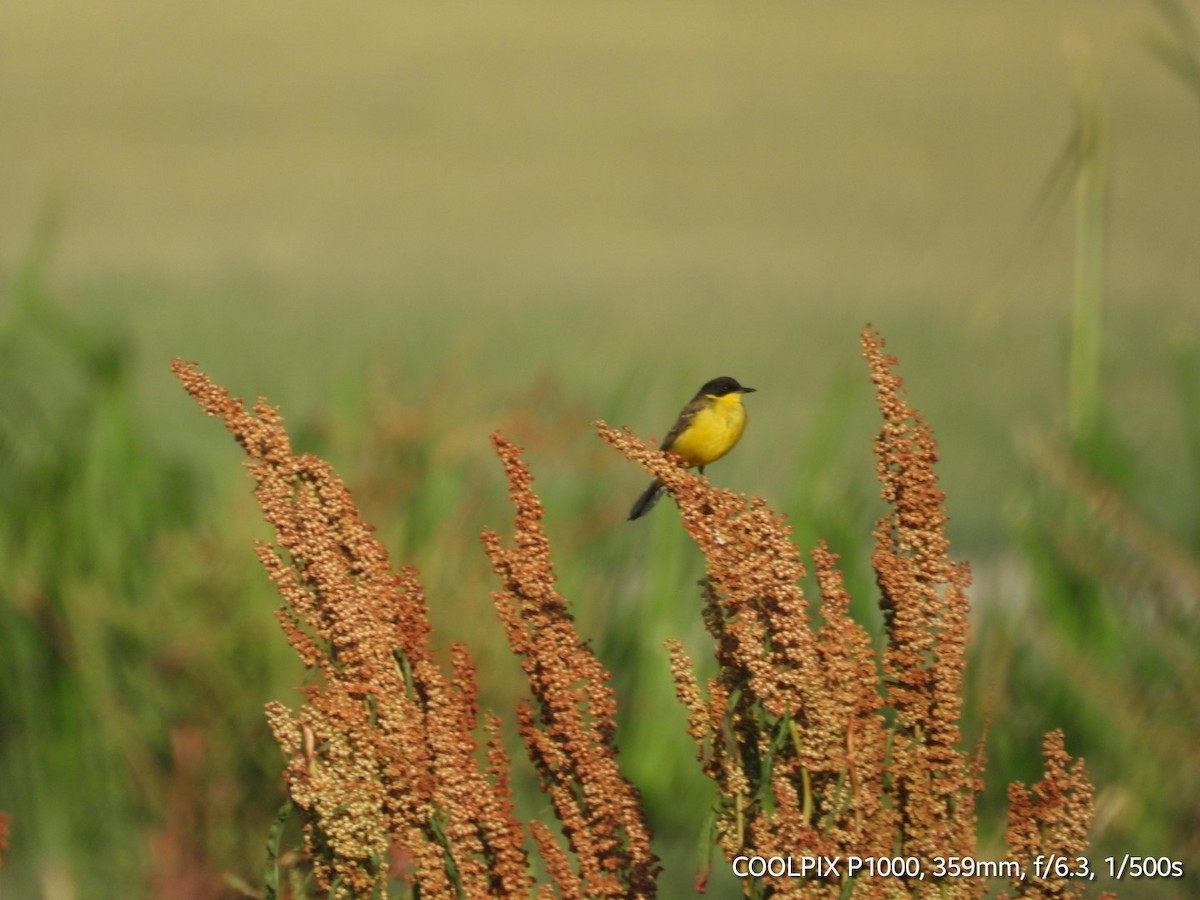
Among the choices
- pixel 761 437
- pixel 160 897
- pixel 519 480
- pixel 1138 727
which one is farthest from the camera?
pixel 761 437

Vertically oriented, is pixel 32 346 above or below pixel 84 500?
above

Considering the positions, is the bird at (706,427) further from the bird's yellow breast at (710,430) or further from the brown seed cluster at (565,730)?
the brown seed cluster at (565,730)

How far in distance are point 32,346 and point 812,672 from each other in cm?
339

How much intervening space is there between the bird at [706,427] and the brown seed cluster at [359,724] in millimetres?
1122

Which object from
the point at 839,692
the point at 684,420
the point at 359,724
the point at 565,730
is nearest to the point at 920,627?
the point at 839,692

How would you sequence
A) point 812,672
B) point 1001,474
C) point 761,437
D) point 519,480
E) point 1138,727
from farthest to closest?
point 761,437
point 1001,474
point 1138,727
point 519,480
point 812,672

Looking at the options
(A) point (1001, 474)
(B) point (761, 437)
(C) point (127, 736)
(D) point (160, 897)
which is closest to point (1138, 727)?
(D) point (160, 897)

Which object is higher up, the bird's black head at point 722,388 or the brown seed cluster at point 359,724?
the bird's black head at point 722,388

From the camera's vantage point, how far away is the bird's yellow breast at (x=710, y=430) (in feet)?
10.4

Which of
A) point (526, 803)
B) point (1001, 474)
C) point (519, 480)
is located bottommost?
point (526, 803)

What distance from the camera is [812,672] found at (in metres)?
1.85

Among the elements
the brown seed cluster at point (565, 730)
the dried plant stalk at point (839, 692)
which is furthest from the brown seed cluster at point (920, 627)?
the brown seed cluster at point (565, 730)

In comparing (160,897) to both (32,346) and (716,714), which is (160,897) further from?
(716,714)

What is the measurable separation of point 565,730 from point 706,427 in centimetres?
130
